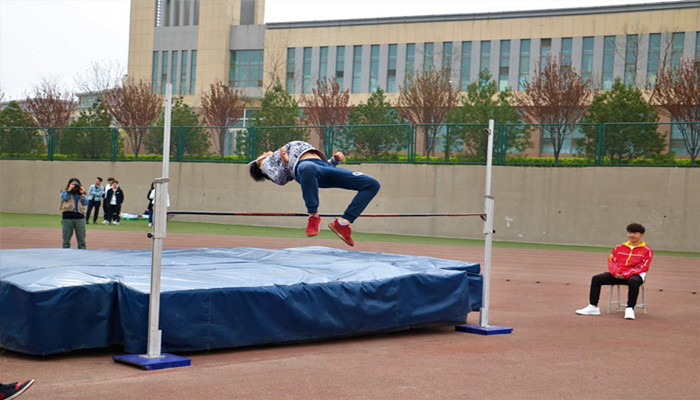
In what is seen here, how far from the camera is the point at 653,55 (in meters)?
46.4

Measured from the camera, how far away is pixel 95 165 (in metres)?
32.4

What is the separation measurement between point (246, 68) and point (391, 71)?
11.4m

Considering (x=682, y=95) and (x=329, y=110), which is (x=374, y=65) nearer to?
(x=329, y=110)

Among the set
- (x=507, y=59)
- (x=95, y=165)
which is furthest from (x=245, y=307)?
(x=507, y=59)

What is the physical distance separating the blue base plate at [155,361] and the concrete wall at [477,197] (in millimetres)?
20488

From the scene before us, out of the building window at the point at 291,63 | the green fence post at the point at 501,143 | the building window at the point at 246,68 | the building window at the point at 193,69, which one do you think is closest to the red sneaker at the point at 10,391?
the green fence post at the point at 501,143

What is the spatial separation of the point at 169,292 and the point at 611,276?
6.39 metres

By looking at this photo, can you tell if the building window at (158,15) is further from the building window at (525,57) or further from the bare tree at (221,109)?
the building window at (525,57)

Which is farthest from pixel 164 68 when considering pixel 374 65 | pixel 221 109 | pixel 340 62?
pixel 374 65

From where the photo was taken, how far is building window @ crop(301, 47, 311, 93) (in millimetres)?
55406

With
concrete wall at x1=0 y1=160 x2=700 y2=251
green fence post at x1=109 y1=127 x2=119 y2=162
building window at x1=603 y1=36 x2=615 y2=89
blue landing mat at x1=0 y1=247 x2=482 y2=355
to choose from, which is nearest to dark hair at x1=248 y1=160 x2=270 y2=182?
blue landing mat at x1=0 y1=247 x2=482 y2=355

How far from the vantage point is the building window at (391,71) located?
5300cm

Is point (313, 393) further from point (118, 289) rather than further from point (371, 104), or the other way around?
point (371, 104)

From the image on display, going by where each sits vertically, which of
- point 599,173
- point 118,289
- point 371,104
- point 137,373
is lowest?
point 137,373
